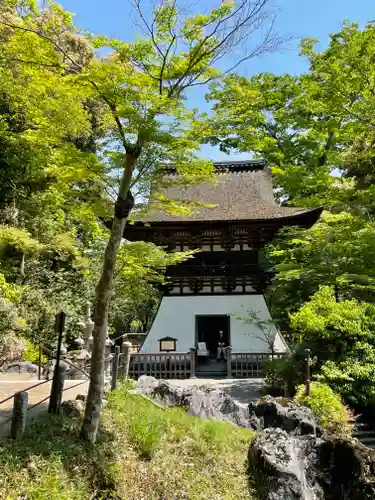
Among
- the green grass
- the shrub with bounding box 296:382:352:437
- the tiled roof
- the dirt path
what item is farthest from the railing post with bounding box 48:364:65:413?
the tiled roof

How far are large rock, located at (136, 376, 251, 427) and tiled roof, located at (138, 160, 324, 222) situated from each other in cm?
645

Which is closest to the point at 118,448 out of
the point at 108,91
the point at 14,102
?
the point at 108,91

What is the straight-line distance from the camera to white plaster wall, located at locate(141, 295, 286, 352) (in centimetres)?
1559

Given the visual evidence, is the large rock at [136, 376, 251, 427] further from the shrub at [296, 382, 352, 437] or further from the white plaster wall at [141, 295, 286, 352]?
the white plaster wall at [141, 295, 286, 352]

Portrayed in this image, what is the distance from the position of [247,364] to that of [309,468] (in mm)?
7537

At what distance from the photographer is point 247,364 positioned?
1444cm

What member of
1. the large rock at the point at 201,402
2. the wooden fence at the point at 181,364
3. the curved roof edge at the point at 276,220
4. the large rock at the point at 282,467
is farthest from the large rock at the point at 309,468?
the curved roof edge at the point at 276,220

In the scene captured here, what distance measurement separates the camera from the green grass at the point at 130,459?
4531mm

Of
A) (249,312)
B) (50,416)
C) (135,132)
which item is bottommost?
(50,416)

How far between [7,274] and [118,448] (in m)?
10.3

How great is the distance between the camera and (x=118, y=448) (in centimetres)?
583

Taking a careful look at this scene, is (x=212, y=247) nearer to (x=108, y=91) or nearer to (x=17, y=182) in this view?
(x=17, y=182)

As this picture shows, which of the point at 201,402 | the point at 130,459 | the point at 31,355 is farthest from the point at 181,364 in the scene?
the point at 130,459

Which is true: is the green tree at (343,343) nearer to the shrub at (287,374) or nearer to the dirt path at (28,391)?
the shrub at (287,374)
